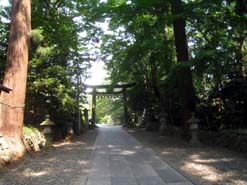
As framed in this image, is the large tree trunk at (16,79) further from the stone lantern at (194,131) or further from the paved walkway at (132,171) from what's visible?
the stone lantern at (194,131)

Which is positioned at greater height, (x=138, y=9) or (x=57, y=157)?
(x=138, y=9)

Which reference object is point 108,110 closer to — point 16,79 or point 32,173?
point 16,79

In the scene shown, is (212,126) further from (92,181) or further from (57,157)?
(92,181)

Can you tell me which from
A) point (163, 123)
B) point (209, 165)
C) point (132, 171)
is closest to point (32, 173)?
point (132, 171)

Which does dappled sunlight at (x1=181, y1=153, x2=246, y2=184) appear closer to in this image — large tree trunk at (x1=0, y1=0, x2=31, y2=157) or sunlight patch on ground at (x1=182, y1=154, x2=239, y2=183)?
sunlight patch on ground at (x1=182, y1=154, x2=239, y2=183)

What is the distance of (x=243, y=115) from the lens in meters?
11.8

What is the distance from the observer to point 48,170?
284 inches

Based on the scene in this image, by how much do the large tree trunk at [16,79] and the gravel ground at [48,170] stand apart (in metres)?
0.81

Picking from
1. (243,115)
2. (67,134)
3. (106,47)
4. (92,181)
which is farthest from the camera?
(106,47)

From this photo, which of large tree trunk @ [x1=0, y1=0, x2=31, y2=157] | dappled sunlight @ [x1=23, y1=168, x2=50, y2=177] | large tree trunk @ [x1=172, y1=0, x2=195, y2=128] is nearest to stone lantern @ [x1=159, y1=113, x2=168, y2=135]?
large tree trunk @ [x1=172, y1=0, x2=195, y2=128]

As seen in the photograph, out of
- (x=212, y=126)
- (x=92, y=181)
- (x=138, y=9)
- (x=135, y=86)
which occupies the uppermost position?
(x=138, y=9)

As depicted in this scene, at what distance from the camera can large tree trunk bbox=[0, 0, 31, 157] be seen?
9.20 metres

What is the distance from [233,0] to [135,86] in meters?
12.4

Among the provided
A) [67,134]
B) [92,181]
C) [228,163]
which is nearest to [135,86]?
[67,134]
